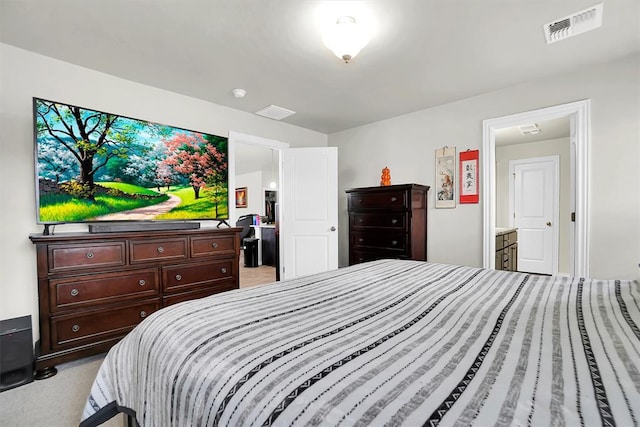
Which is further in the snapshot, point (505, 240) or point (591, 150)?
point (505, 240)

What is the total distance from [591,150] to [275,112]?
333cm

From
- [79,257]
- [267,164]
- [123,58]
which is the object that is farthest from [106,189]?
[267,164]

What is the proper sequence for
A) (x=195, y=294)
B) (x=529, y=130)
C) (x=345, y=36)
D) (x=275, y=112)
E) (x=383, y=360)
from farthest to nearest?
(x=529, y=130) → (x=275, y=112) → (x=195, y=294) → (x=345, y=36) → (x=383, y=360)

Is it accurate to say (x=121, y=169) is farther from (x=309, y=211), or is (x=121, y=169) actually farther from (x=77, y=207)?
(x=309, y=211)

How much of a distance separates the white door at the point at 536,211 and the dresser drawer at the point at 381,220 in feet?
11.0

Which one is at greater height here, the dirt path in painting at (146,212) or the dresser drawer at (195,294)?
the dirt path in painting at (146,212)

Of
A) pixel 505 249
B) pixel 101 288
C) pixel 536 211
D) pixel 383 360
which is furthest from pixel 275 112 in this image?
pixel 536 211

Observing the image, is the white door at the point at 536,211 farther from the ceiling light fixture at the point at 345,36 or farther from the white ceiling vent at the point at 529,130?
the ceiling light fixture at the point at 345,36

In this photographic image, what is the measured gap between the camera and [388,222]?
3.49 metres

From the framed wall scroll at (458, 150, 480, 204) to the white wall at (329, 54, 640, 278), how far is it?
82 mm

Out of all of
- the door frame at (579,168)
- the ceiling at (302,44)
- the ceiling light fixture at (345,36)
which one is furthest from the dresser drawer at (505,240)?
the ceiling light fixture at (345,36)

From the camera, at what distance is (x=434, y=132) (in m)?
3.61

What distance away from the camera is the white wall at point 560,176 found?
4.87 m

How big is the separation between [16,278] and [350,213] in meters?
3.28
